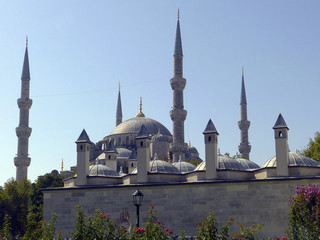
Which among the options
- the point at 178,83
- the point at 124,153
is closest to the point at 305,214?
the point at 178,83

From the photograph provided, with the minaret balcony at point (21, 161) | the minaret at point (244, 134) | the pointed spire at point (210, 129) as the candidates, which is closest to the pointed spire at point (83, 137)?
the pointed spire at point (210, 129)

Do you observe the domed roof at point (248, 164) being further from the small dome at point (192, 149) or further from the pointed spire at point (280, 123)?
the small dome at point (192, 149)

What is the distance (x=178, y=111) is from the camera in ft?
149

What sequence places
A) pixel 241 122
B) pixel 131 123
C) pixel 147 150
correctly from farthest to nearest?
pixel 131 123, pixel 241 122, pixel 147 150

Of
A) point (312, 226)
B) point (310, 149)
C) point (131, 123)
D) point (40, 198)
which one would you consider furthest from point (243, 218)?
point (131, 123)

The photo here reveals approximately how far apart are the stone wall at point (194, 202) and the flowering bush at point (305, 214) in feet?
14.1

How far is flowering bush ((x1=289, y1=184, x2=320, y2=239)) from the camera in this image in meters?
17.4

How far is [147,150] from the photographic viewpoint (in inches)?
1013

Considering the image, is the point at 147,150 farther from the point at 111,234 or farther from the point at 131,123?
the point at 131,123

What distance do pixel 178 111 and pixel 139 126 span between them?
50.0ft

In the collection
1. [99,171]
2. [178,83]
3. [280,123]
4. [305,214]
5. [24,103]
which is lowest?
[305,214]

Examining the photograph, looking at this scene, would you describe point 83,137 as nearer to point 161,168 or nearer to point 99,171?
point 99,171

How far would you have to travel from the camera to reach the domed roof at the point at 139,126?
2365 inches

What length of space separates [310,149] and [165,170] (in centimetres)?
1592
